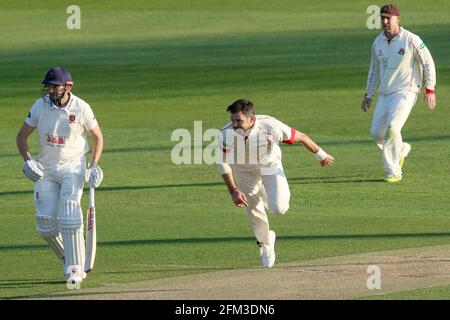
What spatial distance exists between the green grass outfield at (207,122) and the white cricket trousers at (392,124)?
15.8 inches

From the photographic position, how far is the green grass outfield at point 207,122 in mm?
16094

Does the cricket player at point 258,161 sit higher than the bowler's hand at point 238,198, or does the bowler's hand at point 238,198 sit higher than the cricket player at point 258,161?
the cricket player at point 258,161

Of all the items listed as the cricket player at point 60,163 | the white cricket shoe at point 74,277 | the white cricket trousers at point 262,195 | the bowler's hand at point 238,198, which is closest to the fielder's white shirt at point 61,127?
the cricket player at point 60,163

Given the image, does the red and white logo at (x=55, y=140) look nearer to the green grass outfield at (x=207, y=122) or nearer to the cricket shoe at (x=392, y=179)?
the green grass outfield at (x=207, y=122)

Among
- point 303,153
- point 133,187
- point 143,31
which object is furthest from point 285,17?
point 133,187

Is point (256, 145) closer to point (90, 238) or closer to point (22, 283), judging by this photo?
point (90, 238)

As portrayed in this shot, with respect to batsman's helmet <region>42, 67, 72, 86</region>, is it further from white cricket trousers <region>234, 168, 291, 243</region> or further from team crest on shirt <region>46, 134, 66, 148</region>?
white cricket trousers <region>234, 168, 291, 243</region>

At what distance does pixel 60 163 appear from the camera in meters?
14.0

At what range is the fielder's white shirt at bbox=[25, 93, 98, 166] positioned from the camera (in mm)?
14047

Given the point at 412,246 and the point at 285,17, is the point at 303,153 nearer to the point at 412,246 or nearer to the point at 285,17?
the point at 412,246

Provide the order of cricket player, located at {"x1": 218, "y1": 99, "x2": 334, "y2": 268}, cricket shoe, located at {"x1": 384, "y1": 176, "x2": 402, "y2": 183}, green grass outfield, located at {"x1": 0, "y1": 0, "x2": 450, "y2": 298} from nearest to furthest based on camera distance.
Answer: cricket player, located at {"x1": 218, "y1": 99, "x2": 334, "y2": 268} → green grass outfield, located at {"x1": 0, "y1": 0, "x2": 450, "y2": 298} → cricket shoe, located at {"x1": 384, "y1": 176, "x2": 402, "y2": 183}

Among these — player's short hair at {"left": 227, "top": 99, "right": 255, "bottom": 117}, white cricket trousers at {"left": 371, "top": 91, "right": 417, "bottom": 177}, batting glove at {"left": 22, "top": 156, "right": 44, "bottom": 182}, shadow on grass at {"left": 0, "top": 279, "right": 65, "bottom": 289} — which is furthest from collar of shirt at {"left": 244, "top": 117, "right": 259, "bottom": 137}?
white cricket trousers at {"left": 371, "top": 91, "right": 417, "bottom": 177}

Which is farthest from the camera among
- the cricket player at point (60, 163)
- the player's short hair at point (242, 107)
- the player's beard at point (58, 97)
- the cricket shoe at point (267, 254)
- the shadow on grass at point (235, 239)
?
the shadow on grass at point (235, 239)
